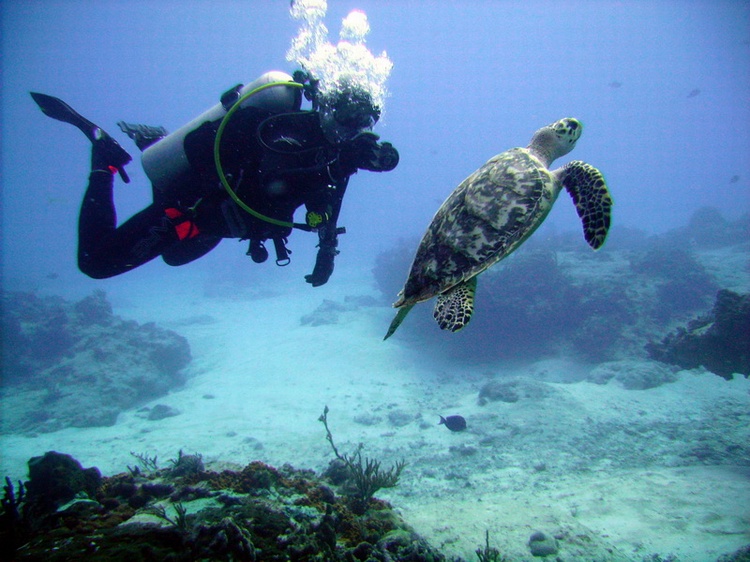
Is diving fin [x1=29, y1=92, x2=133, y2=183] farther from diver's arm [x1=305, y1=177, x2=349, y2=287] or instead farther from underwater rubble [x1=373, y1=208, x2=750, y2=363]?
underwater rubble [x1=373, y1=208, x2=750, y2=363]

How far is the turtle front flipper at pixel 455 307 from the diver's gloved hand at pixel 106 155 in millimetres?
5229

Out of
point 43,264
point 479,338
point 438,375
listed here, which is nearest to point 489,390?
point 438,375

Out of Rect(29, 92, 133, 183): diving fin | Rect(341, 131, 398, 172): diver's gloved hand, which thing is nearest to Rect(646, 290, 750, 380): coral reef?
Rect(341, 131, 398, 172): diver's gloved hand

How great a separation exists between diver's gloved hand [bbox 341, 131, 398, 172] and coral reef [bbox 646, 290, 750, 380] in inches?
390

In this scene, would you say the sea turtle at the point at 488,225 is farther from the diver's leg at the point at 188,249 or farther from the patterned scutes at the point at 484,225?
the diver's leg at the point at 188,249

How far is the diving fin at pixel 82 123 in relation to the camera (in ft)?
16.7

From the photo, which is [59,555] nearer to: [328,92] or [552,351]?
[328,92]

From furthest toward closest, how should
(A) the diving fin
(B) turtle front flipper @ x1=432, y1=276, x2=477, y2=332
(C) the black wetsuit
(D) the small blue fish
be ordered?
(D) the small blue fish, (A) the diving fin, (C) the black wetsuit, (B) turtle front flipper @ x1=432, y1=276, x2=477, y2=332

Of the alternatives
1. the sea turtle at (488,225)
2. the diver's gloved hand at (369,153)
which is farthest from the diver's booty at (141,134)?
the sea turtle at (488,225)

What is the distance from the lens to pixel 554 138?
13.0 feet

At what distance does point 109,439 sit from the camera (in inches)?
401

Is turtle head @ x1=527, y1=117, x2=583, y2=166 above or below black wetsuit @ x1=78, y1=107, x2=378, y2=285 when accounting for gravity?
above

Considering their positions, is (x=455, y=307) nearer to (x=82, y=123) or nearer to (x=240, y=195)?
(x=240, y=195)

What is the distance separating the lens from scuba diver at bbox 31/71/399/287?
13.1 ft
